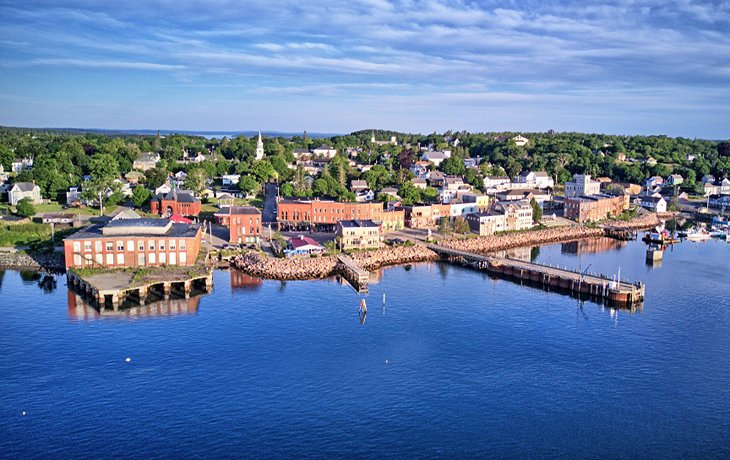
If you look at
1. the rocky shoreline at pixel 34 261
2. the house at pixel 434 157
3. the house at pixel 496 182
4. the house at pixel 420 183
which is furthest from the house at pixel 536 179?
the rocky shoreline at pixel 34 261

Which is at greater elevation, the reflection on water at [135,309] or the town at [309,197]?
the town at [309,197]

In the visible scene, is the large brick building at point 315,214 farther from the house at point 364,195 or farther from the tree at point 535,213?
the tree at point 535,213

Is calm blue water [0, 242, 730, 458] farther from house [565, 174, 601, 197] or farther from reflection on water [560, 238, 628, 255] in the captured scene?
house [565, 174, 601, 197]

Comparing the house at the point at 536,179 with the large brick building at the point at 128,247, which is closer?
the large brick building at the point at 128,247

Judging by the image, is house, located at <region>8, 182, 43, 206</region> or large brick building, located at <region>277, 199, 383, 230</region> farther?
house, located at <region>8, 182, 43, 206</region>

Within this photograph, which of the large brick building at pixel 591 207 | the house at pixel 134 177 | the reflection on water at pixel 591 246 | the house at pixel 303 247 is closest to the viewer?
the house at pixel 303 247

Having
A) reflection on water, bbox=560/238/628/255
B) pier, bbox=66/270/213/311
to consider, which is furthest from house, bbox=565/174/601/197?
pier, bbox=66/270/213/311

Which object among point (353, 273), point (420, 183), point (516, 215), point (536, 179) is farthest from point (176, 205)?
point (536, 179)

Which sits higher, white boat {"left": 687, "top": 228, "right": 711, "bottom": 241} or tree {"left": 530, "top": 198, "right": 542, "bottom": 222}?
tree {"left": 530, "top": 198, "right": 542, "bottom": 222}
